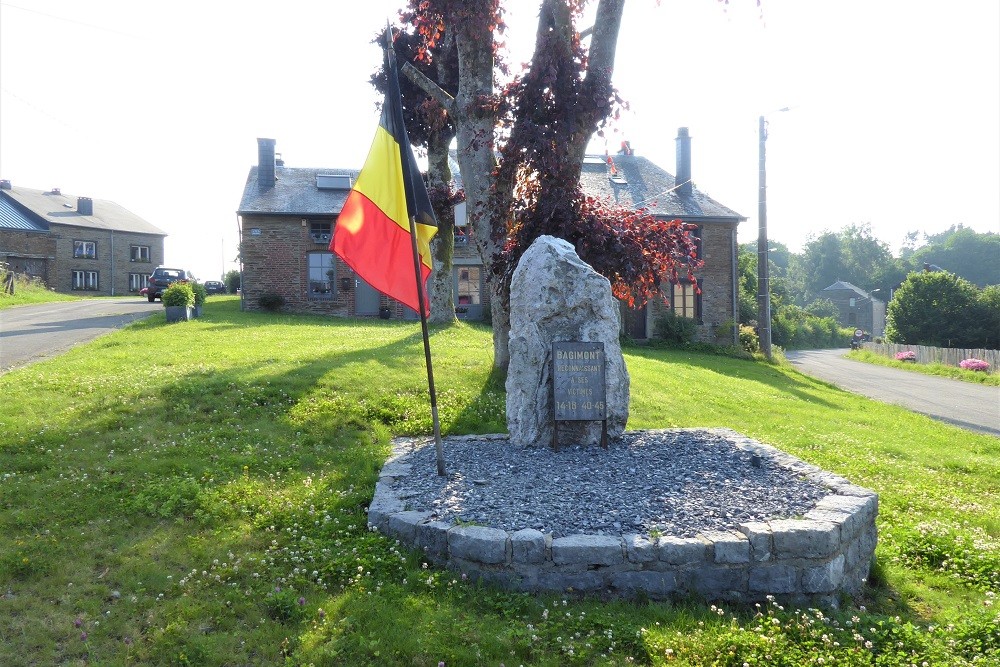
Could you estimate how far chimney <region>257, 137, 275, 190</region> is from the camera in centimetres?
2706

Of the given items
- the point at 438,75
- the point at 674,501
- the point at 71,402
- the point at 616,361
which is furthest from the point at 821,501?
the point at 438,75

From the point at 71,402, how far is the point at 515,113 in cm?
661

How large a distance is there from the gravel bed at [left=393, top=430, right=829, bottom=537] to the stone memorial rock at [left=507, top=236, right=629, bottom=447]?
24 cm

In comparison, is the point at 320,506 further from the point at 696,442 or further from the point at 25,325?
the point at 25,325

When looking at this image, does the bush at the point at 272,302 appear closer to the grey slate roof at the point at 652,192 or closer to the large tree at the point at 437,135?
the large tree at the point at 437,135

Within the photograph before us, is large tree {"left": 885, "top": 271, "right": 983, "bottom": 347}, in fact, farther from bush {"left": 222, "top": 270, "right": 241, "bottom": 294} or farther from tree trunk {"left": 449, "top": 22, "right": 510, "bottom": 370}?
bush {"left": 222, "top": 270, "right": 241, "bottom": 294}

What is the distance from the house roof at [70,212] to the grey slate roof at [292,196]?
2631 centimetres

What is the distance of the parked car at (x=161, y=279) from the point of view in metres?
30.9

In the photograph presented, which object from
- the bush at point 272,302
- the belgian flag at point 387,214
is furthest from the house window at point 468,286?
the belgian flag at point 387,214

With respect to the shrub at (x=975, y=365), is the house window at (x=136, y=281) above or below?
above

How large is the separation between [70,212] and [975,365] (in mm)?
54997

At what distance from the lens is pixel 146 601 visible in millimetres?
4117

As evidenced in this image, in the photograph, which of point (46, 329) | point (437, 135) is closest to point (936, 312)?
point (437, 135)

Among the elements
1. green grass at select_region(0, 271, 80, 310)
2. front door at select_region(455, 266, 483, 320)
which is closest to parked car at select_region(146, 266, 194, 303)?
green grass at select_region(0, 271, 80, 310)
